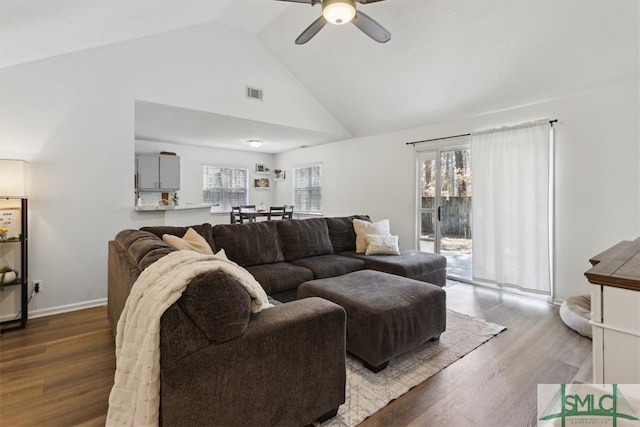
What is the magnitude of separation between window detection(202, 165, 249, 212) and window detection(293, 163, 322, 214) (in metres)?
1.34

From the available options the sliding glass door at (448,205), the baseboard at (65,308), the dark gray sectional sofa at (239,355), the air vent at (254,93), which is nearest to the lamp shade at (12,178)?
the baseboard at (65,308)

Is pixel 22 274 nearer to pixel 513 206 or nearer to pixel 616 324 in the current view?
pixel 616 324

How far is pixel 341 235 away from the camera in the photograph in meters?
4.14

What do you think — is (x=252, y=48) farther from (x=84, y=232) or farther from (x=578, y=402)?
(x=578, y=402)

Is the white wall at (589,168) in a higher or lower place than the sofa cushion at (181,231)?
higher

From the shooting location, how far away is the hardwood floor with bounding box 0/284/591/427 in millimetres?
1666

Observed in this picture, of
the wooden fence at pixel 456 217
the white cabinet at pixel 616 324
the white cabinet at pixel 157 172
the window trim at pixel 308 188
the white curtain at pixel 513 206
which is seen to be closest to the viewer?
the white cabinet at pixel 616 324

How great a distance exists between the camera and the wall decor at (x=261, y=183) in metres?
7.86

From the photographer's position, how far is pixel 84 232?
3.27m

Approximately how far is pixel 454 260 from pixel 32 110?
5386mm

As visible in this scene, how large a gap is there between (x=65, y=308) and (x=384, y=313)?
3329 mm

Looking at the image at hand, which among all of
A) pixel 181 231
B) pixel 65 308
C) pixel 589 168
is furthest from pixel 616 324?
pixel 65 308

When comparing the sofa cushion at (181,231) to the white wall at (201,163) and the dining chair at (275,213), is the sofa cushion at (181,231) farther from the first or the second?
the white wall at (201,163)

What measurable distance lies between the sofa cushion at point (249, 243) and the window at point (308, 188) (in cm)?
340
